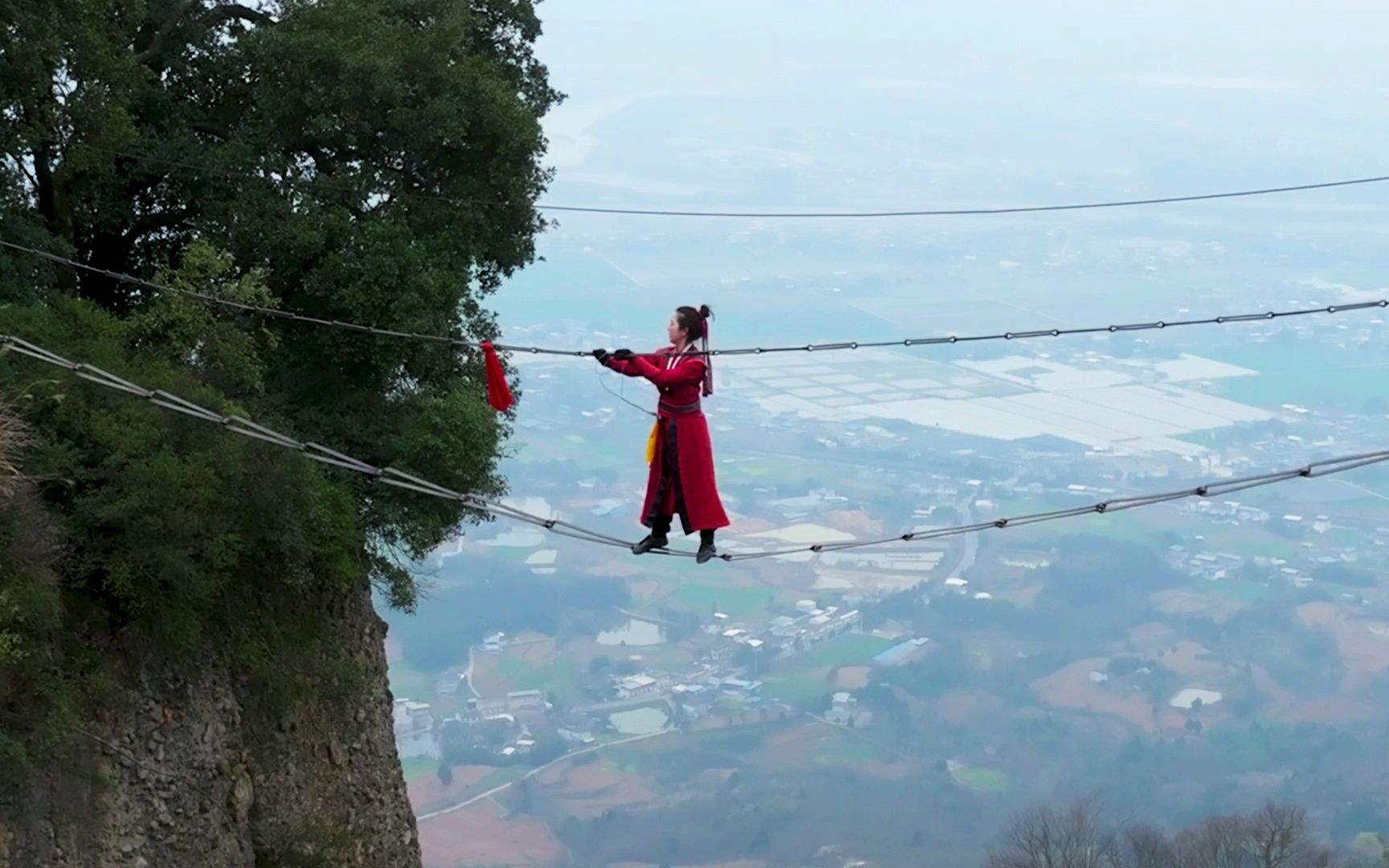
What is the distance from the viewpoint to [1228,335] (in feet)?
379

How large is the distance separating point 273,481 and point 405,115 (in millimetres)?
5094

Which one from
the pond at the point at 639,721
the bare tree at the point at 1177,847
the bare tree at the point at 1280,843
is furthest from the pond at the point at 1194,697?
the bare tree at the point at 1280,843

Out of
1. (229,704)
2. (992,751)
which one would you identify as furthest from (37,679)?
(992,751)

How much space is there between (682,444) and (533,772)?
48.8m

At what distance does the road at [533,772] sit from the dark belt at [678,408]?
140 feet

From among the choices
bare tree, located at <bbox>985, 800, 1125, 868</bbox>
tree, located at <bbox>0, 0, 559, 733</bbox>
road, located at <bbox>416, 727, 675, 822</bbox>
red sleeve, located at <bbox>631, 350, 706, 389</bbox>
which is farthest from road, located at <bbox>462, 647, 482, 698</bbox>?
red sleeve, located at <bbox>631, 350, 706, 389</bbox>

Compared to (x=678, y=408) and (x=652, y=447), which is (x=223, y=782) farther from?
(x=678, y=408)

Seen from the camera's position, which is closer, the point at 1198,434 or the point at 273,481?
the point at 273,481

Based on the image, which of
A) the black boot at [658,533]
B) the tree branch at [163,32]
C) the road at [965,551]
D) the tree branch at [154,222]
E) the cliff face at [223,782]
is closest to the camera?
the black boot at [658,533]

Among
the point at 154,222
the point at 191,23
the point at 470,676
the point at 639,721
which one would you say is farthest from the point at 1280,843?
the point at 470,676

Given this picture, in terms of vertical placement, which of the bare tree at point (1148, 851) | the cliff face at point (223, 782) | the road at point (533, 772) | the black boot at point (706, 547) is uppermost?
the black boot at point (706, 547)

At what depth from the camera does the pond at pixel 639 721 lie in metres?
66.0

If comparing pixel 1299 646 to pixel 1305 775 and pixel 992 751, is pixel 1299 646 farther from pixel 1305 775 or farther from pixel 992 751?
pixel 992 751

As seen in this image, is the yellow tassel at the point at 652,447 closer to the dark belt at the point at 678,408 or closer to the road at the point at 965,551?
the dark belt at the point at 678,408
